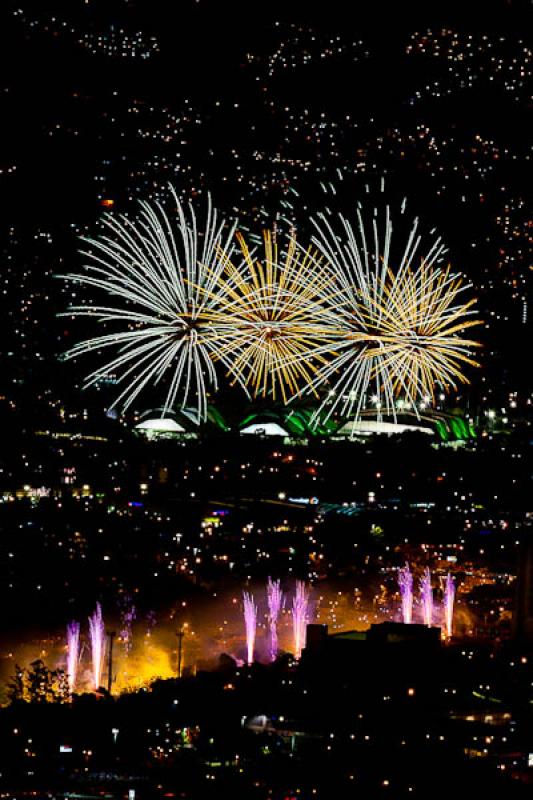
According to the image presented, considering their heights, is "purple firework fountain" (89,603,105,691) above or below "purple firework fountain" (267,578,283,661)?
below

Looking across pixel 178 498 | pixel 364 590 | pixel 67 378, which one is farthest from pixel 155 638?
pixel 67 378

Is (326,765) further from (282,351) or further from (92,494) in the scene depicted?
(92,494)

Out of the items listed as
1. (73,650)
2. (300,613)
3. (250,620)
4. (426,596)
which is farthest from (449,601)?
(73,650)

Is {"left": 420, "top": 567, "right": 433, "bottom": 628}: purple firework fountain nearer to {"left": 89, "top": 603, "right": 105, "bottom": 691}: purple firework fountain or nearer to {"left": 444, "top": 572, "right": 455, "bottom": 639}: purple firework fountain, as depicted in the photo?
{"left": 444, "top": 572, "right": 455, "bottom": 639}: purple firework fountain

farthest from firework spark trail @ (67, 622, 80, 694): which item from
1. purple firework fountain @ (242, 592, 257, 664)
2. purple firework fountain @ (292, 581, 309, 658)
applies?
purple firework fountain @ (292, 581, 309, 658)

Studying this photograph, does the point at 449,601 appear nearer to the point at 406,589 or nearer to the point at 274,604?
the point at 406,589

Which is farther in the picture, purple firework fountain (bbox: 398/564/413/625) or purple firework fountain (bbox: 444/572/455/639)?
purple firework fountain (bbox: 398/564/413/625)
